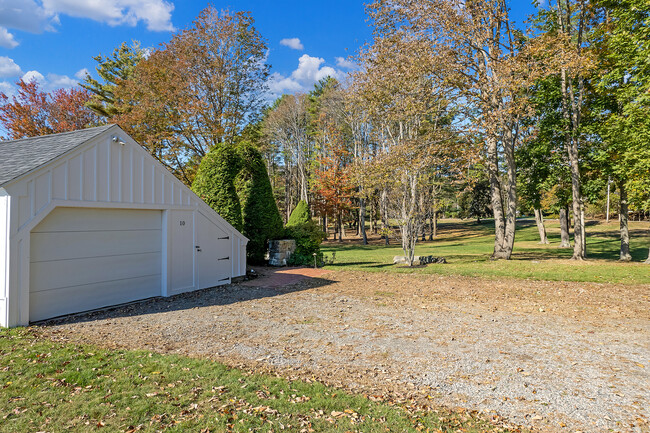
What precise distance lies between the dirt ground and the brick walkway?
885 millimetres

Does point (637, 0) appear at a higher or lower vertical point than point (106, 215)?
higher

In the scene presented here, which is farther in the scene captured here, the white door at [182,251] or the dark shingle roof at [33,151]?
the white door at [182,251]

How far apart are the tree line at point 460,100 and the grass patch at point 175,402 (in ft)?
30.6

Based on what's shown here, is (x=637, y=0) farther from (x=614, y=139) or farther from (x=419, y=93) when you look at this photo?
(x=419, y=93)

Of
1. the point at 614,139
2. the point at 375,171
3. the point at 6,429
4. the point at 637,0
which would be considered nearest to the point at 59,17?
the point at 375,171

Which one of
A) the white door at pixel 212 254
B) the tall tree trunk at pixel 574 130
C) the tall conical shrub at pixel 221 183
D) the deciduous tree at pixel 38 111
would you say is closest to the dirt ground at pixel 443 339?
the white door at pixel 212 254

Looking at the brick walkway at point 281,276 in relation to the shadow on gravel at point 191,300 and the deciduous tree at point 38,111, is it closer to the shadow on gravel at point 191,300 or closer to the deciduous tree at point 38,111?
the shadow on gravel at point 191,300

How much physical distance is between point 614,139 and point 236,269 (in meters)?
15.7

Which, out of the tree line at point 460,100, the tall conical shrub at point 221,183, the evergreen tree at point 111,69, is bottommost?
the tall conical shrub at point 221,183

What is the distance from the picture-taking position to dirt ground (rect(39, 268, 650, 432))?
3.91 m

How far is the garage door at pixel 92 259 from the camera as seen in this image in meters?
6.78

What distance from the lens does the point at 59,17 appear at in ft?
50.2

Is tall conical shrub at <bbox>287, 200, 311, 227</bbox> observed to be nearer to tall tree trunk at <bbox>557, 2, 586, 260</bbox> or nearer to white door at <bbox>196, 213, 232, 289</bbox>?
white door at <bbox>196, 213, 232, 289</bbox>

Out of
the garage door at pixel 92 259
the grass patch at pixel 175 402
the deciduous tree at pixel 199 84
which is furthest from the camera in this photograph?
the deciduous tree at pixel 199 84
